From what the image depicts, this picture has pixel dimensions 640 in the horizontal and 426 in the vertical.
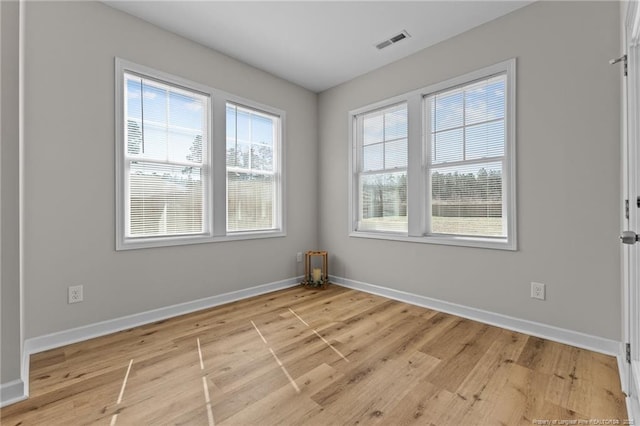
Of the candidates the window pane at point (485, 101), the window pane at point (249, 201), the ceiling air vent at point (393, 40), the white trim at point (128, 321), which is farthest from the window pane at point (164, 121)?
the window pane at point (485, 101)

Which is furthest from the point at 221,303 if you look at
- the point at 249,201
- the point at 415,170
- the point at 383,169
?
the point at 415,170

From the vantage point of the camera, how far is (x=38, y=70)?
2184 mm

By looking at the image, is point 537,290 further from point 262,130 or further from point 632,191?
→ point 262,130

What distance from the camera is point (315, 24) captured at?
9.18ft

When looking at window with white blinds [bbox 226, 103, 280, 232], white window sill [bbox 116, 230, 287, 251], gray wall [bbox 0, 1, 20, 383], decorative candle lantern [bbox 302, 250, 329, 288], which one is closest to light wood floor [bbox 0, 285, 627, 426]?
gray wall [bbox 0, 1, 20, 383]

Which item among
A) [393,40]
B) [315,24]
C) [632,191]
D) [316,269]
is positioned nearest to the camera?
[632,191]

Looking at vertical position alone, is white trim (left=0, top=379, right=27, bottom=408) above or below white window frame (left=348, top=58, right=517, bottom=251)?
below

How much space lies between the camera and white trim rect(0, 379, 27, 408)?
154 cm

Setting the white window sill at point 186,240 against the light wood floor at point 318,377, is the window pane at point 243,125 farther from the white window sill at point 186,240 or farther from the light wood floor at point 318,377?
the light wood floor at point 318,377

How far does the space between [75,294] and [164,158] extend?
139cm

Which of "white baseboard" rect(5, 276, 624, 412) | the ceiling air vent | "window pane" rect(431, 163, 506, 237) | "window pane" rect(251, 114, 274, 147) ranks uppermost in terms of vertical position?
the ceiling air vent

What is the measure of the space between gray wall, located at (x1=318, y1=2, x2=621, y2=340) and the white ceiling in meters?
0.27

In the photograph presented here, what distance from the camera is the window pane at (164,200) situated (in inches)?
108

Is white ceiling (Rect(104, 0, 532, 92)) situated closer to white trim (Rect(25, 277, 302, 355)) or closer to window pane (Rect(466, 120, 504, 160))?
window pane (Rect(466, 120, 504, 160))
